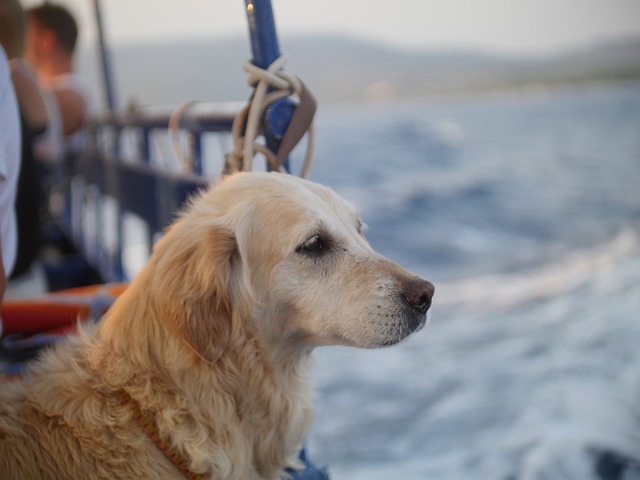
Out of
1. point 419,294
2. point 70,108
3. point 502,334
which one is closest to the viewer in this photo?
point 419,294

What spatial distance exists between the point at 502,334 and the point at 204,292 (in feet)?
13.3

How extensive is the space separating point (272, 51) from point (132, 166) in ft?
7.31

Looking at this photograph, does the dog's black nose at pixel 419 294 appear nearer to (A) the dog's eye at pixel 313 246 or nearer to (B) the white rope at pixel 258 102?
(A) the dog's eye at pixel 313 246

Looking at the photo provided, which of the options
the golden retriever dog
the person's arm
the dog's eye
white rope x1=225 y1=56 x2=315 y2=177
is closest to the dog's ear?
the golden retriever dog

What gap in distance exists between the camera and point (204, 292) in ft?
5.41

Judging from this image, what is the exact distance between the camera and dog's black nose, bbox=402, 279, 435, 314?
1.75 m

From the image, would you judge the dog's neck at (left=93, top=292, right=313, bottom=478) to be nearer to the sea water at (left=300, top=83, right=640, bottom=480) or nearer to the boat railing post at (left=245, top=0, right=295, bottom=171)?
the sea water at (left=300, top=83, right=640, bottom=480)

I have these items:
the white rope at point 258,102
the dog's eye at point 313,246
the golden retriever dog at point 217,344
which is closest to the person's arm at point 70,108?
the white rope at point 258,102

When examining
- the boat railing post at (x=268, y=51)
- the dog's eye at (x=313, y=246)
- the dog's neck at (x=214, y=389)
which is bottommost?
the dog's neck at (x=214, y=389)

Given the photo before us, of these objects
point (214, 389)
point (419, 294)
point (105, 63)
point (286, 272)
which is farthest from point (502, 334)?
point (105, 63)

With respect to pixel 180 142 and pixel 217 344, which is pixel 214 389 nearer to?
pixel 217 344

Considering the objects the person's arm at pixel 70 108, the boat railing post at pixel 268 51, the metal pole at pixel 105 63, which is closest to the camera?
the boat railing post at pixel 268 51

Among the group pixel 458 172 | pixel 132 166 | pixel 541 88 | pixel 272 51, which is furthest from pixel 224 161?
pixel 541 88

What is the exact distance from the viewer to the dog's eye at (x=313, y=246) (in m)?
1.80
